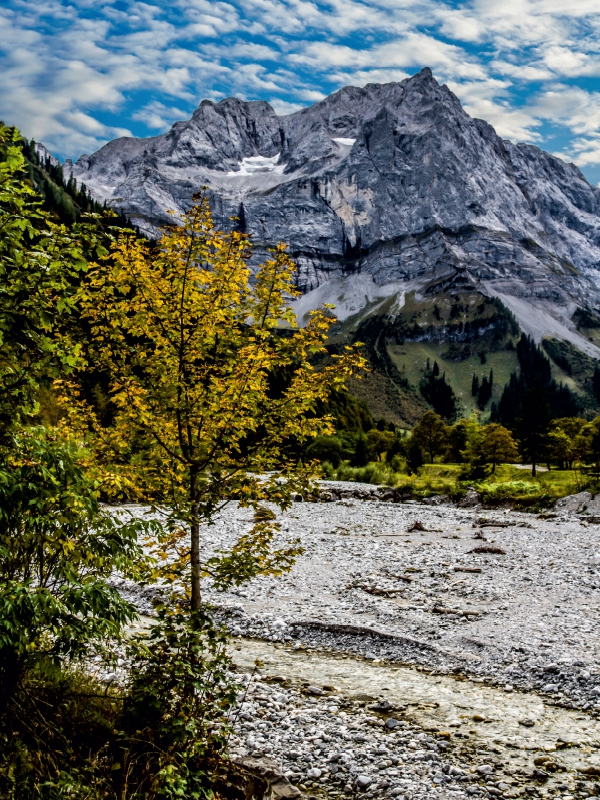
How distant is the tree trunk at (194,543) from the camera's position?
1030 centimetres

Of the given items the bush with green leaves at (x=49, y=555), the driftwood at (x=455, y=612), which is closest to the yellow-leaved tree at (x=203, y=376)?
the bush with green leaves at (x=49, y=555)

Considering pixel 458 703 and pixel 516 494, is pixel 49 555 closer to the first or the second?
pixel 458 703

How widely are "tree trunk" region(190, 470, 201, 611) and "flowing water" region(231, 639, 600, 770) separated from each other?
515 centimetres

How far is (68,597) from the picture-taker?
6410mm

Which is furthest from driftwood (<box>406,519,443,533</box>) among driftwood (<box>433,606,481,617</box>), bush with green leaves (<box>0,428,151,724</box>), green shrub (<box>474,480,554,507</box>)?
bush with green leaves (<box>0,428,151,724</box>)

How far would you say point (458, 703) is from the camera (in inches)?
504

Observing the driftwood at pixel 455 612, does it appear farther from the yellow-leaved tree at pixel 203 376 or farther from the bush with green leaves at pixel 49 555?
the bush with green leaves at pixel 49 555

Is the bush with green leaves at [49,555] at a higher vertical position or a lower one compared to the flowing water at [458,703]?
higher

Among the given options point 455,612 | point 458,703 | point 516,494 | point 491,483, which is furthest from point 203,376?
point 491,483

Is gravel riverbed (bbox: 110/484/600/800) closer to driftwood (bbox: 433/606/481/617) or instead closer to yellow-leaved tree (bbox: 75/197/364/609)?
driftwood (bbox: 433/606/481/617)

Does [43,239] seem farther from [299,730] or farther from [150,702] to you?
[299,730]

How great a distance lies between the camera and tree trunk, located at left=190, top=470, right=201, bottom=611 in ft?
33.8

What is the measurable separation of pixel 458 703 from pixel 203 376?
29.8ft

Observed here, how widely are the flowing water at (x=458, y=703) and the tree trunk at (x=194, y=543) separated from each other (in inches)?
203
